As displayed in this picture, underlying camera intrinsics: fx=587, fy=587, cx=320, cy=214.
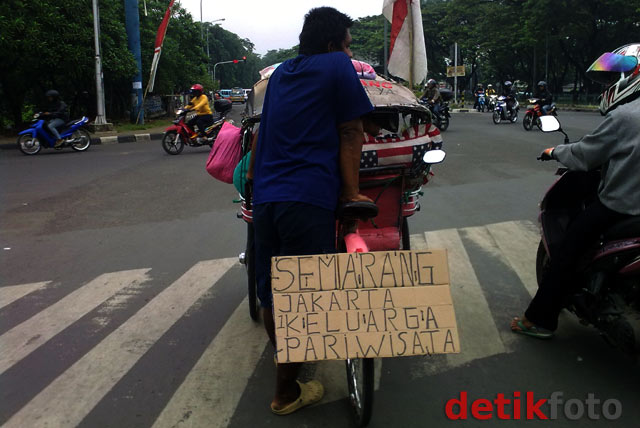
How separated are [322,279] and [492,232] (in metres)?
3.92

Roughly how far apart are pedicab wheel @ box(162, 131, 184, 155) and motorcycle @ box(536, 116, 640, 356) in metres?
10.5

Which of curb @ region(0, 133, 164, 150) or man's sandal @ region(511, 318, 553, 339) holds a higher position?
curb @ region(0, 133, 164, 150)

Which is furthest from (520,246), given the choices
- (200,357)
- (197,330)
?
(200,357)

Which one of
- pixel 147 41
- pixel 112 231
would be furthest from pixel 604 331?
pixel 147 41

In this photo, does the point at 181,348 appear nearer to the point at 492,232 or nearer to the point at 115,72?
the point at 492,232

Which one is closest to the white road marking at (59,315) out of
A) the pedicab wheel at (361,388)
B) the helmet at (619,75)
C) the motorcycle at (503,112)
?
the pedicab wheel at (361,388)

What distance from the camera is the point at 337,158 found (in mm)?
2473

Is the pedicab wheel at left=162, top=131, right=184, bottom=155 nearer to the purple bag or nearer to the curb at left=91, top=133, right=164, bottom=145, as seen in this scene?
the curb at left=91, top=133, right=164, bottom=145

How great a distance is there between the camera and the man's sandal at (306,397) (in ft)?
8.54

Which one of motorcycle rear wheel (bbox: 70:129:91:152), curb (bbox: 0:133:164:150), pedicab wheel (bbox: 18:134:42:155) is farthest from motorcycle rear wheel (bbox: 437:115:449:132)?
pedicab wheel (bbox: 18:134:42:155)

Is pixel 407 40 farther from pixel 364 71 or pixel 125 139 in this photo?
pixel 125 139

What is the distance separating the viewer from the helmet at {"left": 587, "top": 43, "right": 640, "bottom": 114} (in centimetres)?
284

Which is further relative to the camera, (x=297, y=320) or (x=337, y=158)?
(x=337, y=158)

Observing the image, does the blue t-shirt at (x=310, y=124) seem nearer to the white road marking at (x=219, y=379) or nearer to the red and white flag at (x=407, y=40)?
the white road marking at (x=219, y=379)
